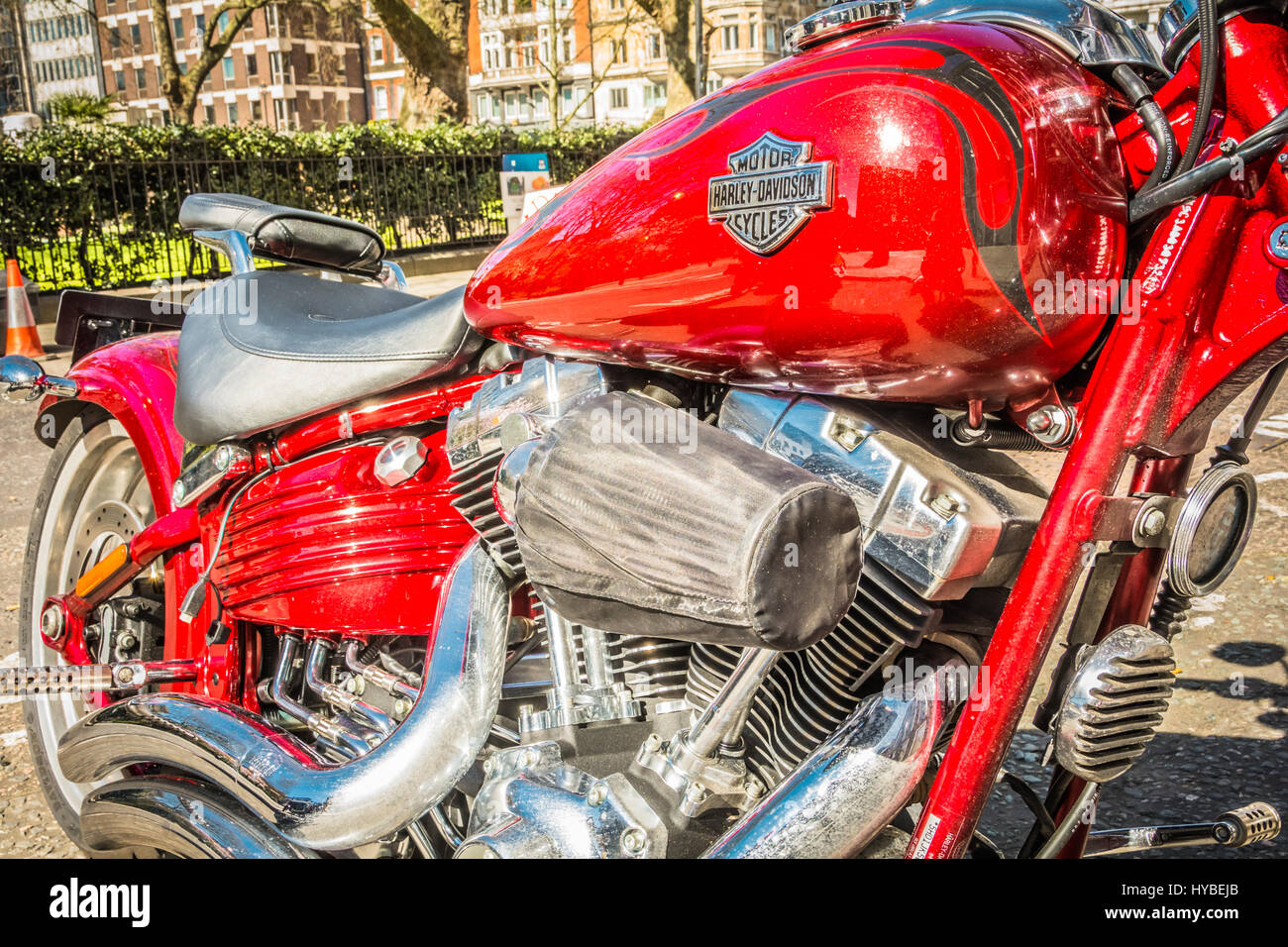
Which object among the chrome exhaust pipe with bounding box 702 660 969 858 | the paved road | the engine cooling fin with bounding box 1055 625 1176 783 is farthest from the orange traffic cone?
the engine cooling fin with bounding box 1055 625 1176 783

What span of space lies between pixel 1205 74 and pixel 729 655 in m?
0.95

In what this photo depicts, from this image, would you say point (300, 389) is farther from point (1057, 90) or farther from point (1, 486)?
point (1, 486)

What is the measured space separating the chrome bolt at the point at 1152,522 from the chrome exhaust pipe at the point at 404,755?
96cm

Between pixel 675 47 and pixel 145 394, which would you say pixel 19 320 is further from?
pixel 675 47

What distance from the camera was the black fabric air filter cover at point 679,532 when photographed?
1.36m

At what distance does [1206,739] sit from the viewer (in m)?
3.00

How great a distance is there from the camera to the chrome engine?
1.45 metres

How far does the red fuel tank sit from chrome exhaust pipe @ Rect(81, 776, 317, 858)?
1104mm

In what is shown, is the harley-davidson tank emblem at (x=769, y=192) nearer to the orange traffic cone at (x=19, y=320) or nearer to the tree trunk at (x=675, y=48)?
the orange traffic cone at (x=19, y=320)

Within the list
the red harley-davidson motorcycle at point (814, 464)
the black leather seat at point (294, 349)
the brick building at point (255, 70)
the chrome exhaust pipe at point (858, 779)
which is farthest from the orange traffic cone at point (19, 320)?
the brick building at point (255, 70)

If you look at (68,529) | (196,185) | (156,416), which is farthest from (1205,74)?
(196,185)

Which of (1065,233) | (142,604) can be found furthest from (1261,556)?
(142,604)

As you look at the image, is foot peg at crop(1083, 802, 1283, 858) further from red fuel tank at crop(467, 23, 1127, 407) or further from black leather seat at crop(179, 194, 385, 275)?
black leather seat at crop(179, 194, 385, 275)
